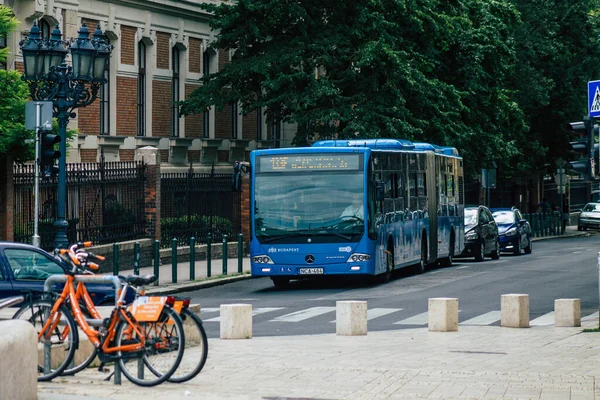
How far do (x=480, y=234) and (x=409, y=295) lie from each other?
13803mm

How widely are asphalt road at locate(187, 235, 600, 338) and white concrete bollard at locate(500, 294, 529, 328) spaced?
3.14 feet

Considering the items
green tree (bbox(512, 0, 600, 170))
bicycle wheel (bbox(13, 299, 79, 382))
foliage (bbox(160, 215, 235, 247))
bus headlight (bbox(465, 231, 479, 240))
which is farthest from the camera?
green tree (bbox(512, 0, 600, 170))

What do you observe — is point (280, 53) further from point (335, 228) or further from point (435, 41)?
point (335, 228)

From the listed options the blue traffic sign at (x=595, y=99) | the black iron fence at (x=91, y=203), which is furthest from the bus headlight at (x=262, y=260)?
the blue traffic sign at (x=595, y=99)

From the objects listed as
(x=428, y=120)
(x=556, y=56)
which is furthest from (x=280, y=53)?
(x=556, y=56)

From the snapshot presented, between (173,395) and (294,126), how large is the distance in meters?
39.1

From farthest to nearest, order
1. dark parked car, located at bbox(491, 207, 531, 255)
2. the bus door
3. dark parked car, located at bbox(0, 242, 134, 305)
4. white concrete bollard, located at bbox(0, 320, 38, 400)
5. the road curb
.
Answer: dark parked car, located at bbox(491, 207, 531, 255) < the bus door < the road curb < dark parked car, located at bbox(0, 242, 134, 305) < white concrete bollard, located at bbox(0, 320, 38, 400)

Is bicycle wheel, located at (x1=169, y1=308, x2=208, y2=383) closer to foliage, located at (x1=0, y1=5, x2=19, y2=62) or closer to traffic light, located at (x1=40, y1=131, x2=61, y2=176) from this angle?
traffic light, located at (x1=40, y1=131, x2=61, y2=176)

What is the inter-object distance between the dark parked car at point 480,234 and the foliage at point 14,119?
1527cm

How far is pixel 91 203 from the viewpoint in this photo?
2950 cm

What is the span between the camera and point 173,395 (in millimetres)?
10438

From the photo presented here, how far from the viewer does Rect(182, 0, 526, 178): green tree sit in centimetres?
3859

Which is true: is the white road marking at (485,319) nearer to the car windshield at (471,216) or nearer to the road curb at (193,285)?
the road curb at (193,285)

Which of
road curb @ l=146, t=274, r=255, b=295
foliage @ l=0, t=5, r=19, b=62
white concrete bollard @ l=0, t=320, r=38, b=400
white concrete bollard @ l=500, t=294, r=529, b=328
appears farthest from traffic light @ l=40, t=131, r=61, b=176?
white concrete bollard @ l=0, t=320, r=38, b=400
